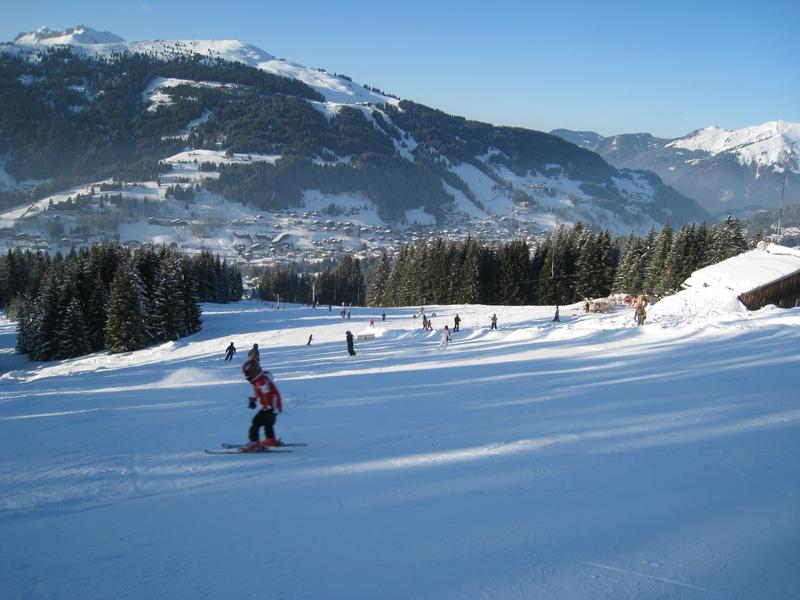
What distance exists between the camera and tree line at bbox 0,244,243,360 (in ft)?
131

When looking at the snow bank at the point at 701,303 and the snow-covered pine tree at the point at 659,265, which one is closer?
the snow bank at the point at 701,303

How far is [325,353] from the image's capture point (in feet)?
86.1

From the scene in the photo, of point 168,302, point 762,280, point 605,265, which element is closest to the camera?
point 762,280

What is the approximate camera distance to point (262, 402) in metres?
7.47

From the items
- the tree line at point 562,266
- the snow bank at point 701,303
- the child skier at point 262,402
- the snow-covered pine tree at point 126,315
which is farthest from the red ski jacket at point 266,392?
the tree line at point 562,266

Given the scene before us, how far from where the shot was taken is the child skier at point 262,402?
24.1ft

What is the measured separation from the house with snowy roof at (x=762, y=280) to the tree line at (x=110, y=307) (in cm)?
4441

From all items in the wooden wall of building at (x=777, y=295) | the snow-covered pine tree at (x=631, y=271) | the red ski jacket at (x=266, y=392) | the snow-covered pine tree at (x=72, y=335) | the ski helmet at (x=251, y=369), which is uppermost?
the snow-covered pine tree at (x=631, y=271)

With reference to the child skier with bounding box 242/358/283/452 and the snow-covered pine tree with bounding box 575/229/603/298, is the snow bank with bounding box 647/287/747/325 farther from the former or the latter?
the child skier with bounding box 242/358/283/452

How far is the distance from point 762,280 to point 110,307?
49.8 meters

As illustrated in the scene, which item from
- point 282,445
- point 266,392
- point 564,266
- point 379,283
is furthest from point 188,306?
point 564,266

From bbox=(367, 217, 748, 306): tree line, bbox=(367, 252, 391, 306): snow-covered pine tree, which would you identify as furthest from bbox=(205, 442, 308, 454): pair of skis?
bbox=(367, 252, 391, 306): snow-covered pine tree

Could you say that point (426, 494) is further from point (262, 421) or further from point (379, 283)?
point (379, 283)

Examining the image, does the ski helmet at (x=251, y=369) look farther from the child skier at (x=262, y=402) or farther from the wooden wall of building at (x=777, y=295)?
the wooden wall of building at (x=777, y=295)
